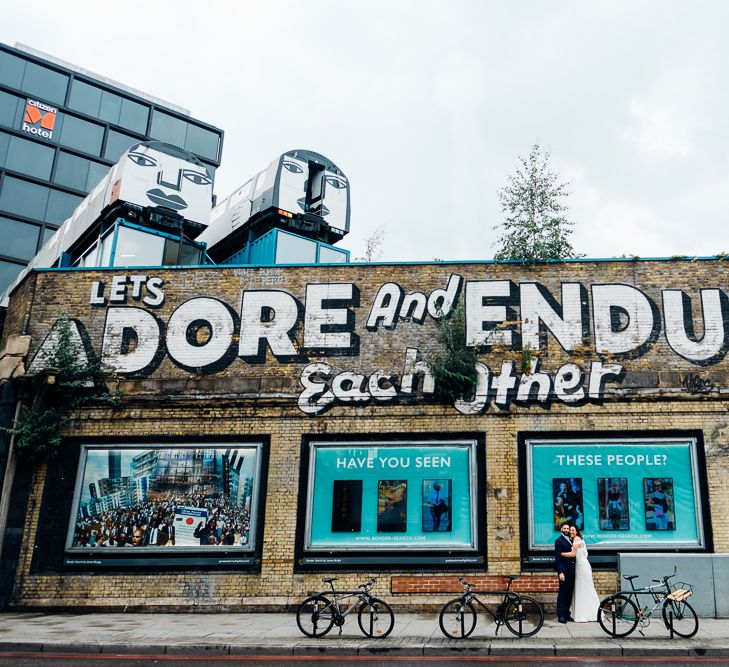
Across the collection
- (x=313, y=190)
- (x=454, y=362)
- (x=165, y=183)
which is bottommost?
(x=454, y=362)

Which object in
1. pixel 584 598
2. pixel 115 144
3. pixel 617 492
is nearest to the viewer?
pixel 584 598

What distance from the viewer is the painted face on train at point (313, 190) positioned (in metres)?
22.2

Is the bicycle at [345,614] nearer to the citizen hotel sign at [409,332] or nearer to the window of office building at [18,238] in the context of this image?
the citizen hotel sign at [409,332]

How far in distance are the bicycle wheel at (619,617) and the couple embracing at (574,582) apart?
0.76 metres

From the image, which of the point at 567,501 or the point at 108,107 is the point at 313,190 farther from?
the point at 108,107

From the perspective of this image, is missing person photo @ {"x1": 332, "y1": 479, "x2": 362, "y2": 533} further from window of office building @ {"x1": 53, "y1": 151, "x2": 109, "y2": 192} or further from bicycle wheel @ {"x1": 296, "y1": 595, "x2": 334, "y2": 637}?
window of office building @ {"x1": 53, "y1": 151, "x2": 109, "y2": 192}

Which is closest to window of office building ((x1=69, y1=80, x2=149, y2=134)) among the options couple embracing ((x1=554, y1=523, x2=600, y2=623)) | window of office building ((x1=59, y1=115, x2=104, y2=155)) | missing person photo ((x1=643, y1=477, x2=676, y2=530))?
window of office building ((x1=59, y1=115, x2=104, y2=155))

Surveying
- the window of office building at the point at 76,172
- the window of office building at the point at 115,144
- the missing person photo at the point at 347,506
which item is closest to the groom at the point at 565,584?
the missing person photo at the point at 347,506

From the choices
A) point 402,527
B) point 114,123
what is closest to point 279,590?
point 402,527

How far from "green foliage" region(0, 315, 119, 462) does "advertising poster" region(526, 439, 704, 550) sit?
957 cm

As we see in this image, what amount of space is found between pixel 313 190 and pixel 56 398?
415 inches

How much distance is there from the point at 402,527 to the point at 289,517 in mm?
2371

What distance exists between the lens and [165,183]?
2122 centimetres

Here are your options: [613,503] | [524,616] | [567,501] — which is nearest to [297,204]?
[567,501]
